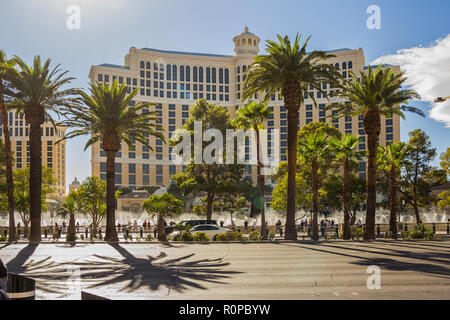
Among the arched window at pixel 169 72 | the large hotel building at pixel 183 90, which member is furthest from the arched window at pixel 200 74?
the arched window at pixel 169 72

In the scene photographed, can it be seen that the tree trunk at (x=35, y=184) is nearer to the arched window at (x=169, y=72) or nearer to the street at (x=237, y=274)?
the street at (x=237, y=274)

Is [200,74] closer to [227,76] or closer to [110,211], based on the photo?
[227,76]

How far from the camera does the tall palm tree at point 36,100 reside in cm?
2845

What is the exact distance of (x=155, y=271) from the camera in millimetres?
14258

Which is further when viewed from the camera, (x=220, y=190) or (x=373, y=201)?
(x=220, y=190)

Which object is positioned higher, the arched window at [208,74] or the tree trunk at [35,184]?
the arched window at [208,74]

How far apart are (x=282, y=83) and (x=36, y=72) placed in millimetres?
17138

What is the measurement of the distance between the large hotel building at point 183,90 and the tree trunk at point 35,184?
94.7 metres

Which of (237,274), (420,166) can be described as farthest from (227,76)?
(237,274)

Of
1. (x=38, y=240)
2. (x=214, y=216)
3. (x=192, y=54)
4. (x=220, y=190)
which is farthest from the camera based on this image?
(x=192, y=54)

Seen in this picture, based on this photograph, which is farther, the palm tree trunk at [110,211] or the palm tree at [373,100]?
the palm tree at [373,100]

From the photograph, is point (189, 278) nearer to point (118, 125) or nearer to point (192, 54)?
point (118, 125)

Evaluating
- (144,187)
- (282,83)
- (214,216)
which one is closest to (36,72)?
(282,83)

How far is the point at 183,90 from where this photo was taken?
132 metres
